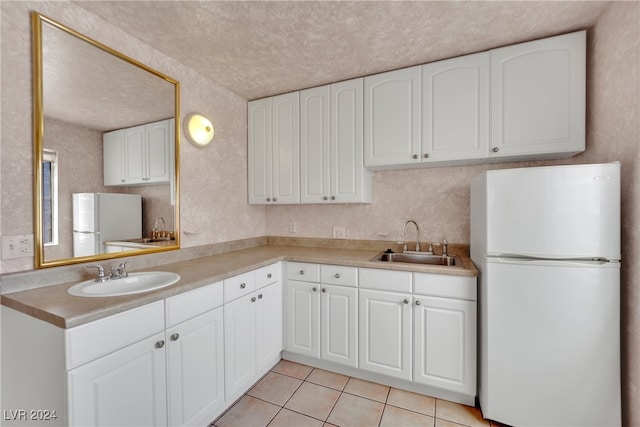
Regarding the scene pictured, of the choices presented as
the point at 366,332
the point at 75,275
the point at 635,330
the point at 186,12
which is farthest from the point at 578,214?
the point at 75,275

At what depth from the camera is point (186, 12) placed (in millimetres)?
1501

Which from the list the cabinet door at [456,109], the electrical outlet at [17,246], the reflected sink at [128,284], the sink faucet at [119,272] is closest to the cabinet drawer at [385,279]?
the cabinet door at [456,109]

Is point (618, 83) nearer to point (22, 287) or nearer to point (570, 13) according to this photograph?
point (570, 13)

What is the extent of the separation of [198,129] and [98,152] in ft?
2.39

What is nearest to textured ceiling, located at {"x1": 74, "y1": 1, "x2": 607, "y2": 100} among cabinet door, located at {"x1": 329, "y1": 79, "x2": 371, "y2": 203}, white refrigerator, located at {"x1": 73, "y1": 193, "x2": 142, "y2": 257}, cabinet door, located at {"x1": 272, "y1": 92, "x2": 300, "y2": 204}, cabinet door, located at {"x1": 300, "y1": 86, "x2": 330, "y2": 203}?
cabinet door, located at {"x1": 329, "y1": 79, "x2": 371, "y2": 203}

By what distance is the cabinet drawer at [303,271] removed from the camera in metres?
2.10

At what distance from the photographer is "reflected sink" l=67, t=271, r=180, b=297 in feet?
4.24

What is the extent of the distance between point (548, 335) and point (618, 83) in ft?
4.42

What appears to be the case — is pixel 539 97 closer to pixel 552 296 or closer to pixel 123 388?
pixel 552 296

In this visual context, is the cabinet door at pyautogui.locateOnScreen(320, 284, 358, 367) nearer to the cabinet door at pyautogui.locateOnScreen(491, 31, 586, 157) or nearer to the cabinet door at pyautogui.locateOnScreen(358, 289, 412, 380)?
the cabinet door at pyautogui.locateOnScreen(358, 289, 412, 380)

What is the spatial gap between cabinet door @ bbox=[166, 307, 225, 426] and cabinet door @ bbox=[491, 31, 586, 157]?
2.10 metres

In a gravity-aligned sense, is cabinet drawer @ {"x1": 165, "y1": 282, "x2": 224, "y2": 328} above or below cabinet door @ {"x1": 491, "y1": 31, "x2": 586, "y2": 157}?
below

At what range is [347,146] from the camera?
228cm

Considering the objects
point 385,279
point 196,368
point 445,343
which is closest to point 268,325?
point 196,368
